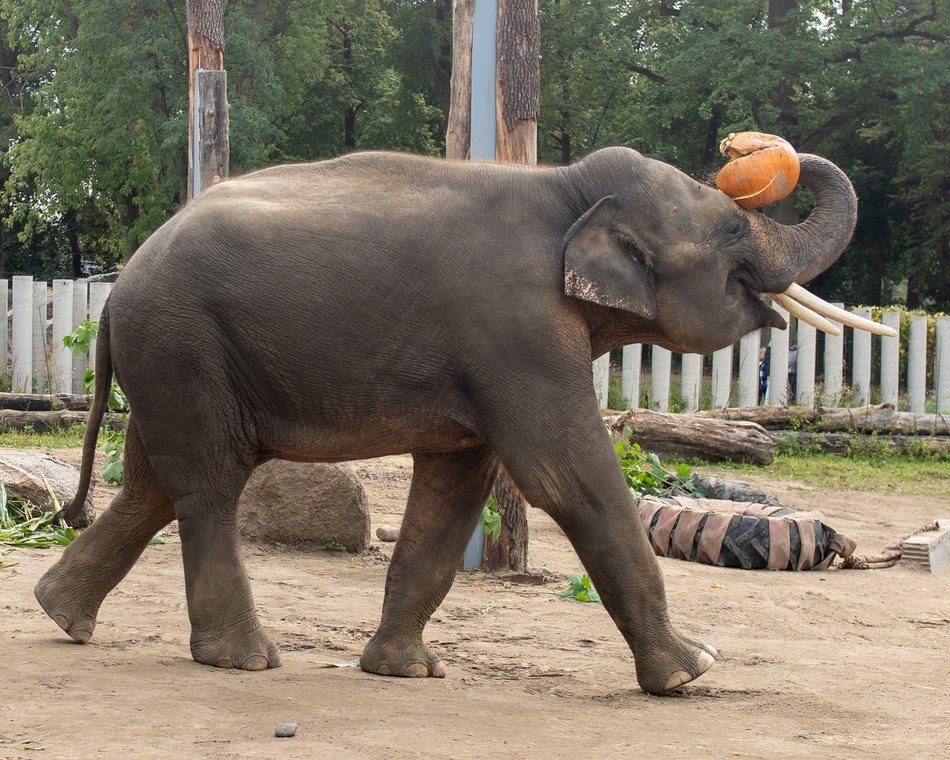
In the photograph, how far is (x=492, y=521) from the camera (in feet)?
23.0

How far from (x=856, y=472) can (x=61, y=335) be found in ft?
28.3

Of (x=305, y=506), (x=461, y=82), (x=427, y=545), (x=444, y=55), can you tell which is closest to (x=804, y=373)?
(x=461, y=82)

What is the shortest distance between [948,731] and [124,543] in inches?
120

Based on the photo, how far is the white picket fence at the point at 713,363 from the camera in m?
14.1

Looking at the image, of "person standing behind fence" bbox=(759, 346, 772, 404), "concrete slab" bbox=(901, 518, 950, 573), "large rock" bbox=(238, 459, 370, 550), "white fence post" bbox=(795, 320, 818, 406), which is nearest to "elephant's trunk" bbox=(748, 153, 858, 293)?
"large rock" bbox=(238, 459, 370, 550)

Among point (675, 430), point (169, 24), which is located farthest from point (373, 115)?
point (675, 430)

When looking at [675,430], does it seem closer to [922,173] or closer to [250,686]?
[250,686]

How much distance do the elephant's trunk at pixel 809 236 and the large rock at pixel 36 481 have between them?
432 centimetres

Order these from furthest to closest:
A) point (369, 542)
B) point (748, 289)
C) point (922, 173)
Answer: point (922, 173) < point (369, 542) < point (748, 289)

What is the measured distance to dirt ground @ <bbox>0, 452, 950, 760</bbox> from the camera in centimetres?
367

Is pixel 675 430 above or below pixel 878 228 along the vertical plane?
below

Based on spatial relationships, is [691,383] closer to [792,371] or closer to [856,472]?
[792,371]

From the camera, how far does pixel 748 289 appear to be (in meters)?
4.72

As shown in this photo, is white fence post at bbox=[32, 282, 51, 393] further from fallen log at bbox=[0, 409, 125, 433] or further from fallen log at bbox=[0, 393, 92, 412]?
fallen log at bbox=[0, 409, 125, 433]
